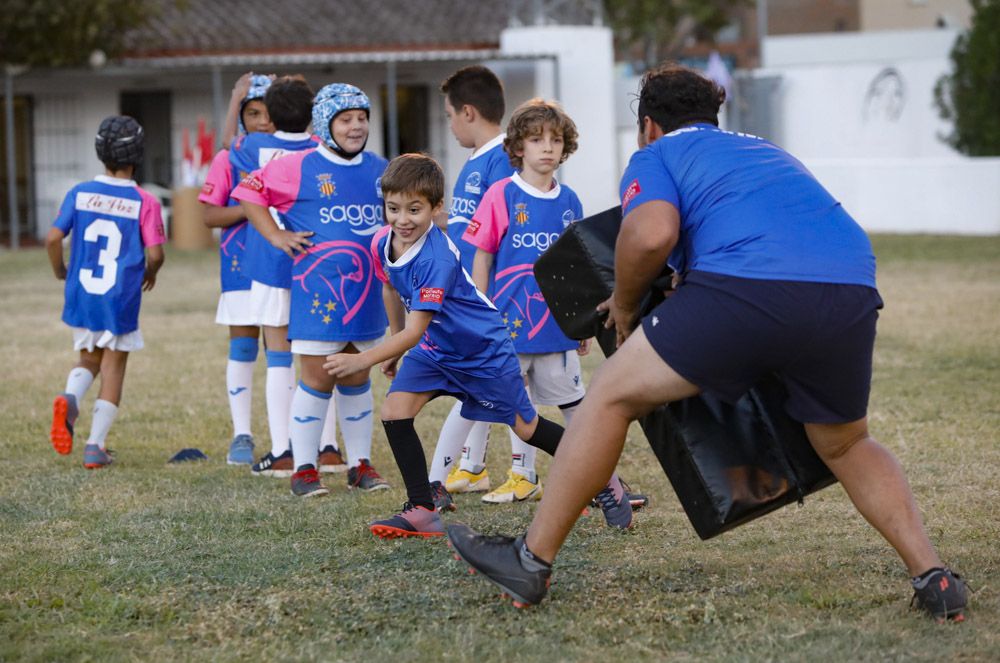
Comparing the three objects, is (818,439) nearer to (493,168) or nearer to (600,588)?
(600,588)

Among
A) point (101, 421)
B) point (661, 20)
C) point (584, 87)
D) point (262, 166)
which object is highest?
point (661, 20)

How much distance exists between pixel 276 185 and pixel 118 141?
117 cm

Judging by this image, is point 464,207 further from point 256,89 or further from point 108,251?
point 108,251

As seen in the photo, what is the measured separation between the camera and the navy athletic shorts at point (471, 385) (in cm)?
522

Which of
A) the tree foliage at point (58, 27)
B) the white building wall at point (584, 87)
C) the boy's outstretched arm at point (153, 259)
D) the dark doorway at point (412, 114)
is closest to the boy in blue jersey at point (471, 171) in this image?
the boy's outstretched arm at point (153, 259)

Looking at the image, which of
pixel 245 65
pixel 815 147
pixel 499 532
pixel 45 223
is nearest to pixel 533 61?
pixel 245 65

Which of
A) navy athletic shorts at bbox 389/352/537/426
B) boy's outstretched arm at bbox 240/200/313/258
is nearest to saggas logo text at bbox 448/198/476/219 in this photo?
boy's outstretched arm at bbox 240/200/313/258

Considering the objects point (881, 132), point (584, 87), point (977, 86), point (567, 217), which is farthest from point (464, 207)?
point (881, 132)

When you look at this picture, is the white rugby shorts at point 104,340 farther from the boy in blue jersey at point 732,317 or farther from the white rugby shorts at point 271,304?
the boy in blue jersey at point 732,317

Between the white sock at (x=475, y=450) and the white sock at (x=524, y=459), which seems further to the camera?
the white sock at (x=475, y=450)

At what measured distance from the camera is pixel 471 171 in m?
5.97

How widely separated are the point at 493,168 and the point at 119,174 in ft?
6.73

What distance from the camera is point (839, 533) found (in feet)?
16.5

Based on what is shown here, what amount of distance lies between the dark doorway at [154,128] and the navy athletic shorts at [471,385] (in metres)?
22.9
